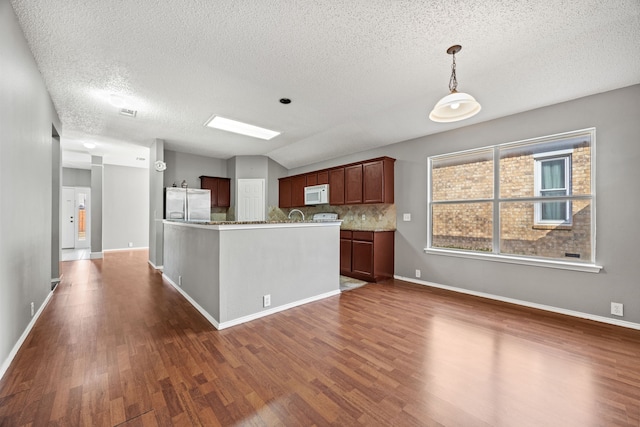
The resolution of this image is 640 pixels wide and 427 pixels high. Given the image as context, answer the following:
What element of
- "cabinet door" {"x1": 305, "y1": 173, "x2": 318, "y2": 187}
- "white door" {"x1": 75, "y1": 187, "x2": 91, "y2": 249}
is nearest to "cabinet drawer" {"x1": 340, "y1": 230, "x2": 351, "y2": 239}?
"cabinet door" {"x1": 305, "y1": 173, "x2": 318, "y2": 187}

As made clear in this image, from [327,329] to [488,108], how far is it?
3424 millimetres

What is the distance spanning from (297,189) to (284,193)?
570mm

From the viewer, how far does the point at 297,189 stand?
256 inches

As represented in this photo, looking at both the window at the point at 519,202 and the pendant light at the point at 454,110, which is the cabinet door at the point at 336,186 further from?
the pendant light at the point at 454,110

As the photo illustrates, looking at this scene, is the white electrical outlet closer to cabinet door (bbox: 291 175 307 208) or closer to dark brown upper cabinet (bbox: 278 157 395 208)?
dark brown upper cabinet (bbox: 278 157 395 208)

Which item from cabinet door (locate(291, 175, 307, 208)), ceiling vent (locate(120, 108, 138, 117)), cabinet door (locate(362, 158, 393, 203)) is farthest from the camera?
cabinet door (locate(291, 175, 307, 208))

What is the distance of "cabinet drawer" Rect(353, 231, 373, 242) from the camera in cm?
451

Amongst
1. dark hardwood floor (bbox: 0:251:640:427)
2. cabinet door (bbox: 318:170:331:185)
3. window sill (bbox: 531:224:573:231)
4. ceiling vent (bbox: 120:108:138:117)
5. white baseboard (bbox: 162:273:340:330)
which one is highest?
ceiling vent (bbox: 120:108:138:117)

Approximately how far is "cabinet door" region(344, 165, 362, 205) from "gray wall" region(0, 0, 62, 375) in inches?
172

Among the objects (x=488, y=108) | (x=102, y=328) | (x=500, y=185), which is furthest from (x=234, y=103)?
(x=500, y=185)

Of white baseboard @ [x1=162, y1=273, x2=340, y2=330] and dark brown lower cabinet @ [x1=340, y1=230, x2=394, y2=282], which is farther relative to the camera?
dark brown lower cabinet @ [x1=340, y1=230, x2=394, y2=282]

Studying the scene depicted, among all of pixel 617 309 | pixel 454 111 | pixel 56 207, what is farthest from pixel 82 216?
pixel 617 309

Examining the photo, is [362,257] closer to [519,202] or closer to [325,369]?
[519,202]

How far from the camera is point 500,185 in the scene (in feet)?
12.1
